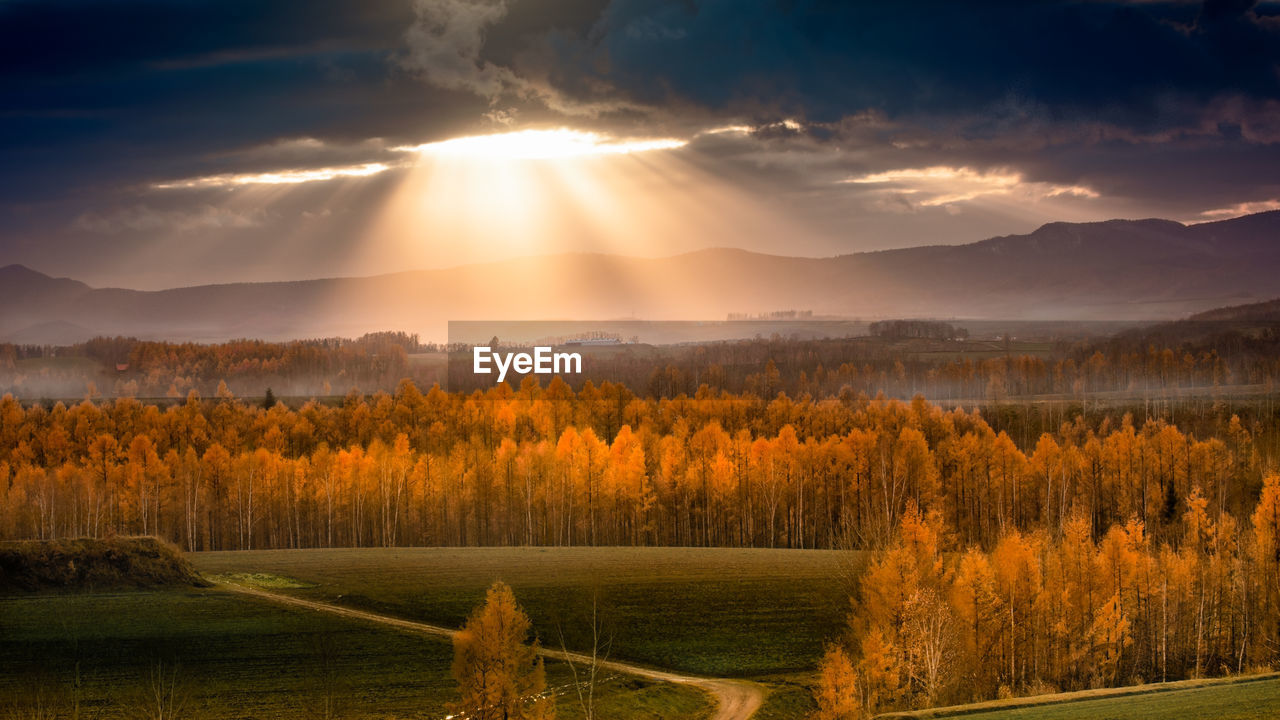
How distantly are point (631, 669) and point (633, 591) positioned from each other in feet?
60.6

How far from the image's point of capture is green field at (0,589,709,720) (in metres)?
55.9

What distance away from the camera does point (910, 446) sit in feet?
433

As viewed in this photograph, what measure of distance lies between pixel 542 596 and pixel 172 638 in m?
27.0

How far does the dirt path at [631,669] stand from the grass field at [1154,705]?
48.7 ft

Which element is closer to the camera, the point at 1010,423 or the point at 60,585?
the point at 60,585

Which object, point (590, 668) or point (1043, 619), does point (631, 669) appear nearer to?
point (590, 668)

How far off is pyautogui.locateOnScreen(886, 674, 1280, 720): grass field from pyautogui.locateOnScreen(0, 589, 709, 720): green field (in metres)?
17.1

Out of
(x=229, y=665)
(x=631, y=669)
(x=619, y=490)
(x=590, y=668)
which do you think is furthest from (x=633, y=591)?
(x=619, y=490)

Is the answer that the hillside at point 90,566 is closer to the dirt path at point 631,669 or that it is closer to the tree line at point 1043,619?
the dirt path at point 631,669

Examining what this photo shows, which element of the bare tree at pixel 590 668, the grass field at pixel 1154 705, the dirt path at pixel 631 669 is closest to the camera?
the grass field at pixel 1154 705

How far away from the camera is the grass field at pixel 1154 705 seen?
4119 cm

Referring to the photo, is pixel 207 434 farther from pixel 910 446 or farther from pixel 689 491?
pixel 910 446

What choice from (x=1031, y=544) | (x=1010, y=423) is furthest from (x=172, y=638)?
(x=1010, y=423)

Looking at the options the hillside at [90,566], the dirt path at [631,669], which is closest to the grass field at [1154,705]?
the dirt path at [631,669]
